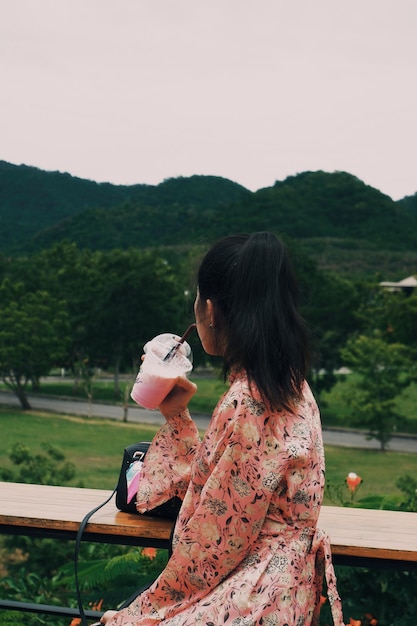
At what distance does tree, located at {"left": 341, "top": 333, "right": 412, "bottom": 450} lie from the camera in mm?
24828

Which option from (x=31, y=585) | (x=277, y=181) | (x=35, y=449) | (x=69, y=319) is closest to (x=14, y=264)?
(x=69, y=319)

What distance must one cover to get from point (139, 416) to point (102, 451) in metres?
9.82

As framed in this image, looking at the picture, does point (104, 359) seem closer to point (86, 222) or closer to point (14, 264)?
point (14, 264)

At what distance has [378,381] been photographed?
25.6 meters

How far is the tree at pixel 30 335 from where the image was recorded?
103 feet

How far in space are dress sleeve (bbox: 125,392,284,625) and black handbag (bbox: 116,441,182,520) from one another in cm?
38

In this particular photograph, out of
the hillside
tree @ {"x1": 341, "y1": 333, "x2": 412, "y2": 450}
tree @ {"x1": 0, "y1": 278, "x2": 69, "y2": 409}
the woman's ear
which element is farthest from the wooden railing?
the hillside

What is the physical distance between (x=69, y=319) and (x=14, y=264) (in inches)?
318

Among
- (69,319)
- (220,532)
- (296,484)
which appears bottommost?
(69,319)

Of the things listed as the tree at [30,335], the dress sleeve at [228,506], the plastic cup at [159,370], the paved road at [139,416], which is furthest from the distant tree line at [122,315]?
the dress sleeve at [228,506]

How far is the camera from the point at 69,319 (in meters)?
34.1

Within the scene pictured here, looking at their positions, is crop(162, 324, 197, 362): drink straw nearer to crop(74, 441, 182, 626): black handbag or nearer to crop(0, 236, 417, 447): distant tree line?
crop(74, 441, 182, 626): black handbag

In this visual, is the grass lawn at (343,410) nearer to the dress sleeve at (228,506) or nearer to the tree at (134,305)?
the tree at (134,305)

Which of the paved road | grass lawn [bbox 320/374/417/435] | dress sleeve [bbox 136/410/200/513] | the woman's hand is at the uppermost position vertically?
the woman's hand
